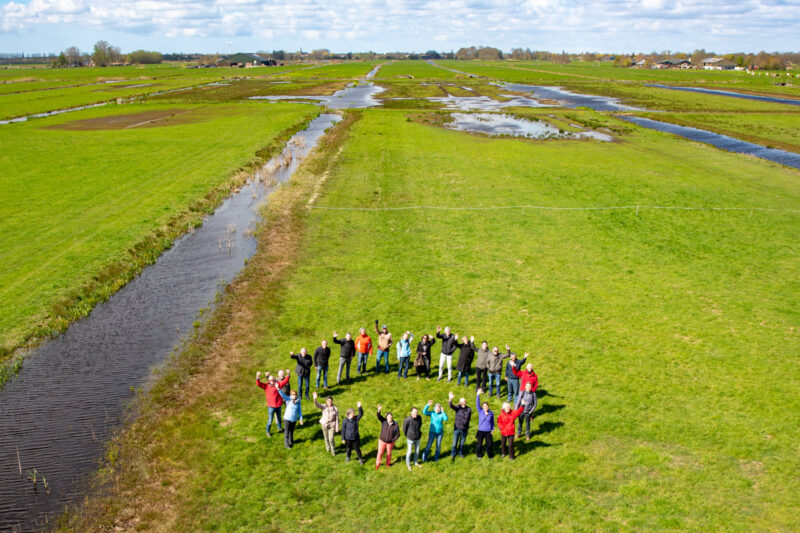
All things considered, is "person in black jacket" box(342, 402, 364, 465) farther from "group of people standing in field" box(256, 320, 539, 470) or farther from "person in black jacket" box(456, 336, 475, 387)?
"person in black jacket" box(456, 336, 475, 387)

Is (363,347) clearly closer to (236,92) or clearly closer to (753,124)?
(753,124)

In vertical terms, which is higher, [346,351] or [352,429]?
[346,351]

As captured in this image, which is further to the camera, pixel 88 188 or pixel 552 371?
pixel 88 188

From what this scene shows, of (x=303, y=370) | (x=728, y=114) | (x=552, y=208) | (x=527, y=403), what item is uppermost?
(x=728, y=114)

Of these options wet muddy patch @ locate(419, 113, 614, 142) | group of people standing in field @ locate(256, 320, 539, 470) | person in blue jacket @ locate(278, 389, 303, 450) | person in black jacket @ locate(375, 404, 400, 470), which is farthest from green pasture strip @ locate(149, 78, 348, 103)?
person in black jacket @ locate(375, 404, 400, 470)

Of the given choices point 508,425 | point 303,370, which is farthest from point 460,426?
point 303,370

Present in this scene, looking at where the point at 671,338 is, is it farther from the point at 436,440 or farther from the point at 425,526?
the point at 425,526

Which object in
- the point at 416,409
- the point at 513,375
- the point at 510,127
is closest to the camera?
the point at 416,409
